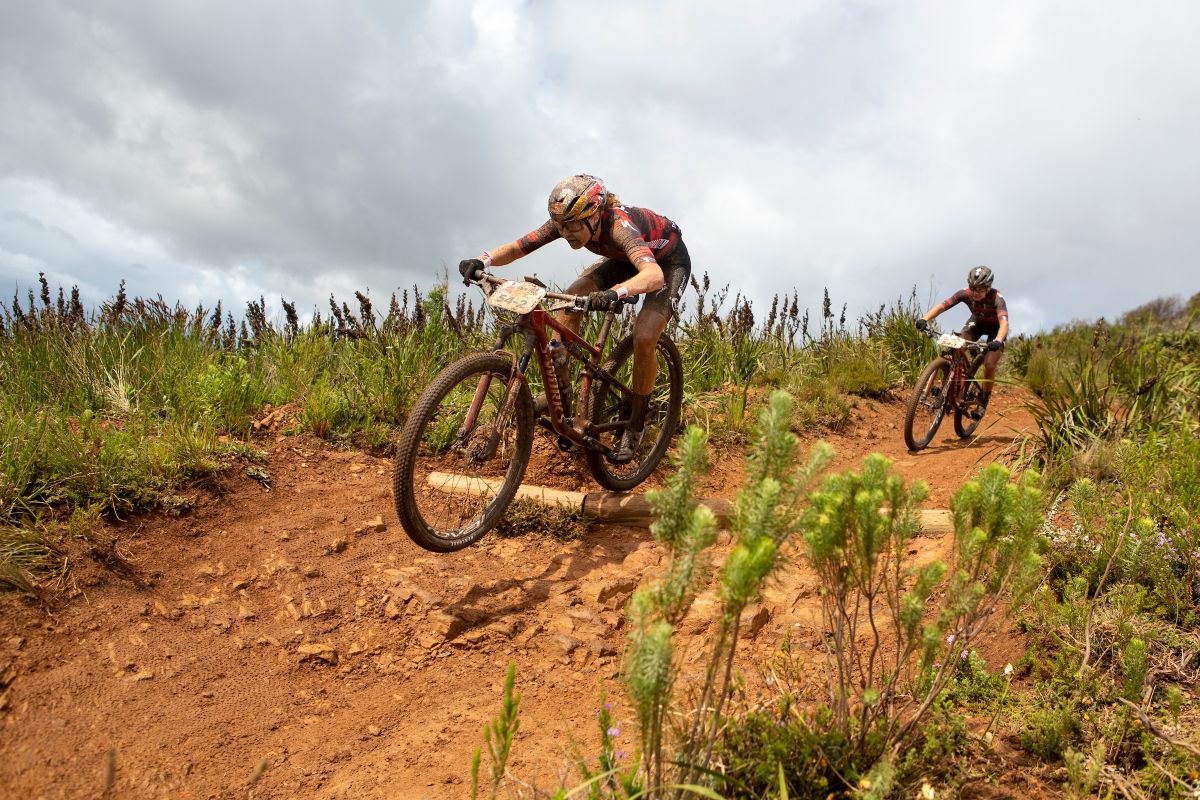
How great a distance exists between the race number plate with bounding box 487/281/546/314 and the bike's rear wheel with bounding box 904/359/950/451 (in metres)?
4.94

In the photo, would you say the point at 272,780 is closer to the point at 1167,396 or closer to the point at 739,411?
the point at 739,411

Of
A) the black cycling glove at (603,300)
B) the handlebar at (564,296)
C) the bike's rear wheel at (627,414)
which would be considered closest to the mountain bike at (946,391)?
the bike's rear wheel at (627,414)

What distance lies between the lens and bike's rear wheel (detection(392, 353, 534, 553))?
3.63 meters

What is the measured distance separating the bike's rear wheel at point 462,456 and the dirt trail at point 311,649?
0.24 metres

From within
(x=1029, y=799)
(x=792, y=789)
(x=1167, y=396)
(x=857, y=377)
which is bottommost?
(x=1029, y=799)

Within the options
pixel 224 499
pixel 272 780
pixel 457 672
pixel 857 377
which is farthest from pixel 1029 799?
pixel 857 377

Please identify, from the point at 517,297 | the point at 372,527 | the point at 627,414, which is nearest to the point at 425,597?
the point at 372,527

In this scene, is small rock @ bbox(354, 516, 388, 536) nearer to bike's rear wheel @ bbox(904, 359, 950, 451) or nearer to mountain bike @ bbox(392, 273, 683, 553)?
mountain bike @ bbox(392, 273, 683, 553)

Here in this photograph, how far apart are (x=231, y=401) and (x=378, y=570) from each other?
189 cm

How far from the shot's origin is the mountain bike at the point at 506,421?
3.82 metres

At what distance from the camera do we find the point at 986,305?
8.74 metres

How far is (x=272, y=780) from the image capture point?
8.73 ft

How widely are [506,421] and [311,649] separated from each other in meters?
1.49

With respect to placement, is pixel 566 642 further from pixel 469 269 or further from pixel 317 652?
pixel 469 269
